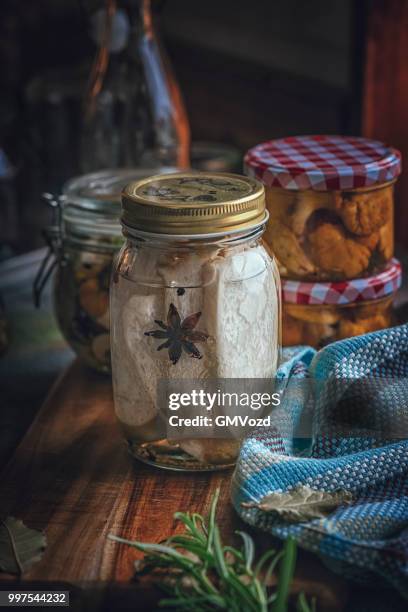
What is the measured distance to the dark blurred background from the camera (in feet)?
4.26

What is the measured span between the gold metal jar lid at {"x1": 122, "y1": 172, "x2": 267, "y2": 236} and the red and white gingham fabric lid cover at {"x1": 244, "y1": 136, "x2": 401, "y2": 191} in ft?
0.25

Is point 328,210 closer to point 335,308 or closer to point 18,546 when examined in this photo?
point 335,308

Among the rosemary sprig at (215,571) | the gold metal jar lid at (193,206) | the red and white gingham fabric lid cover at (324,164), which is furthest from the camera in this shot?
the red and white gingham fabric lid cover at (324,164)

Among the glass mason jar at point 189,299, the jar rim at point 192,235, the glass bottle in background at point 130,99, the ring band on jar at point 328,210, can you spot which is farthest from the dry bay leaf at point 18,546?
the glass bottle in background at point 130,99

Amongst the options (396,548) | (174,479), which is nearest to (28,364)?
(174,479)

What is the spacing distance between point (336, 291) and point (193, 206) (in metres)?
0.22

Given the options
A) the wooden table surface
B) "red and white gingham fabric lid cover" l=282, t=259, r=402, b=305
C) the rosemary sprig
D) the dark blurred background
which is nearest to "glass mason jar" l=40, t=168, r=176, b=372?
the wooden table surface

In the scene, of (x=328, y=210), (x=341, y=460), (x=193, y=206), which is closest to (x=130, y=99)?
(x=328, y=210)

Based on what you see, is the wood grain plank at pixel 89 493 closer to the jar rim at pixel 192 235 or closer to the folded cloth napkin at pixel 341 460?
the folded cloth napkin at pixel 341 460

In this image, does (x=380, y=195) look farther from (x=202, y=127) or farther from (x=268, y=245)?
(x=202, y=127)

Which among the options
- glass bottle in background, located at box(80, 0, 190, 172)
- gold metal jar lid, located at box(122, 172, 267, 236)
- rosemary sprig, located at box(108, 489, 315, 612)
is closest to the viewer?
rosemary sprig, located at box(108, 489, 315, 612)

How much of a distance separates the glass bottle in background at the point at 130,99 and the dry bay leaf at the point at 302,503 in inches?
28.5

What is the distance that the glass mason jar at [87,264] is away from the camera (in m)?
0.92

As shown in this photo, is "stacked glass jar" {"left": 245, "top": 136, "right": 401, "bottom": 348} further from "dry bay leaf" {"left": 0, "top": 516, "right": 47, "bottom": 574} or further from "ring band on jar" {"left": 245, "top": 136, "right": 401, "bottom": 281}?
"dry bay leaf" {"left": 0, "top": 516, "right": 47, "bottom": 574}
